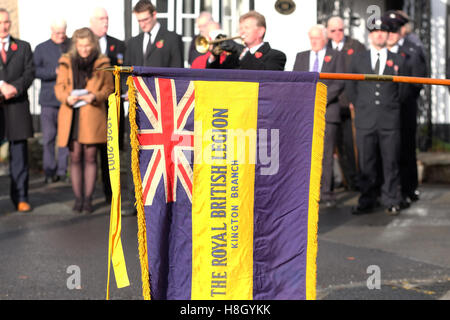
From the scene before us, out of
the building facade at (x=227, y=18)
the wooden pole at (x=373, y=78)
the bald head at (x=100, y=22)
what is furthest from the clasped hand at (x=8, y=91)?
the wooden pole at (x=373, y=78)

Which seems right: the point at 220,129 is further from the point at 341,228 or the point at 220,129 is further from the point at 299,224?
the point at 341,228

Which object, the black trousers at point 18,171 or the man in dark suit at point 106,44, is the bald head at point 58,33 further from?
the black trousers at point 18,171

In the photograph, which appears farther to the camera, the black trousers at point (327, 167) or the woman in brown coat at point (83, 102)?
the black trousers at point (327, 167)

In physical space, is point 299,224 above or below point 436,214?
above

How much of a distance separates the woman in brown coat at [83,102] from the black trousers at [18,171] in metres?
0.49

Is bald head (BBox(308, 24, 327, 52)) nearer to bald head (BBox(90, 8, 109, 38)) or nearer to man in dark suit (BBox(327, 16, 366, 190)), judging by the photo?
man in dark suit (BBox(327, 16, 366, 190))

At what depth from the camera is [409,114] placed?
1048 cm

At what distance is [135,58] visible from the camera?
31.0ft

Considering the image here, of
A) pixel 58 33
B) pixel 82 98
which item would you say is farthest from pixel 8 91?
pixel 58 33

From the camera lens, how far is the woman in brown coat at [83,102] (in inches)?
367

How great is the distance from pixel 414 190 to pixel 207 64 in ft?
12.7

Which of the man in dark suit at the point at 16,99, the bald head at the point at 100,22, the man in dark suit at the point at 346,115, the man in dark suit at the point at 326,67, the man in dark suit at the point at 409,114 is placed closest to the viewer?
the man in dark suit at the point at 16,99

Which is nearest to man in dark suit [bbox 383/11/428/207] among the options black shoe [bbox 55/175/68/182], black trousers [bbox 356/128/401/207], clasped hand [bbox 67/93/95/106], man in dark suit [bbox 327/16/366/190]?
black trousers [bbox 356/128/401/207]
